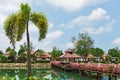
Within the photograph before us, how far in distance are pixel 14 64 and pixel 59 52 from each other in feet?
80.2

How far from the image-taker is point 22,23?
21.2 metres

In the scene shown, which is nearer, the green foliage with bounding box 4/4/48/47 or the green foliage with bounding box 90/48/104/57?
the green foliage with bounding box 4/4/48/47

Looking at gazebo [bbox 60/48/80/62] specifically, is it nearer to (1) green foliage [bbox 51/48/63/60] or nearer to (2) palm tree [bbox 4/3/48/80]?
(1) green foliage [bbox 51/48/63/60]

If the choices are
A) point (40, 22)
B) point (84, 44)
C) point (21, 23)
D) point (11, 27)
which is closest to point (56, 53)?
point (84, 44)

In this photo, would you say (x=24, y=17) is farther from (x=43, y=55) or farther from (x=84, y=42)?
(x=43, y=55)

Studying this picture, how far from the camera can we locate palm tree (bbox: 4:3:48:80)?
21.2 meters

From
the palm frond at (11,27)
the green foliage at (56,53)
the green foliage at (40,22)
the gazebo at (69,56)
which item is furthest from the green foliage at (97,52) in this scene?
the palm frond at (11,27)

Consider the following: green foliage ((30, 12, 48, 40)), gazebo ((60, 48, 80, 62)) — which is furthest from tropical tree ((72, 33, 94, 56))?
green foliage ((30, 12, 48, 40))

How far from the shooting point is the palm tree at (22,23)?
21.2 metres

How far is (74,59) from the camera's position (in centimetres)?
8569

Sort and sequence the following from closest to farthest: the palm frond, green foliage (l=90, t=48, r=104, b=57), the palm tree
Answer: the palm tree, the palm frond, green foliage (l=90, t=48, r=104, b=57)

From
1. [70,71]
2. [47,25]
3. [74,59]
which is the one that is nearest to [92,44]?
[74,59]

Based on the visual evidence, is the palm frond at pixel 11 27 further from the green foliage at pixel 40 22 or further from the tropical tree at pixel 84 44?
the tropical tree at pixel 84 44

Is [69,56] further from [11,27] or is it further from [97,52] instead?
[11,27]
